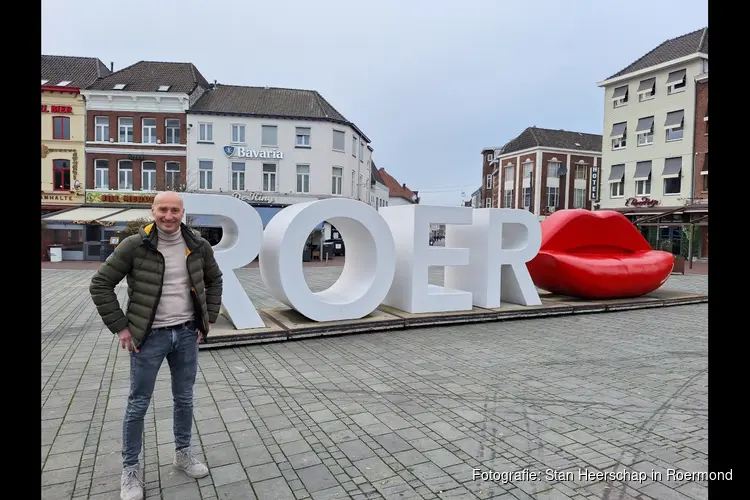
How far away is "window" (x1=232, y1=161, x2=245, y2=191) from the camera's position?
98.3 feet

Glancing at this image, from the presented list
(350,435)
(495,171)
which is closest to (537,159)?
(495,171)

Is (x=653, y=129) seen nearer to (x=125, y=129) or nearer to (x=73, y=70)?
(x=125, y=129)

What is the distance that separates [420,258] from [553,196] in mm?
39139

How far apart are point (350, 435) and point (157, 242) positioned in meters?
2.18

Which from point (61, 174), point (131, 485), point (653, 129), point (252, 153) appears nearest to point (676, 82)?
point (653, 129)

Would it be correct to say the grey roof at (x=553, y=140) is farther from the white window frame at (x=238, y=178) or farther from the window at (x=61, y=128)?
the window at (x=61, y=128)

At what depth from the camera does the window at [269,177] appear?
30.3 m

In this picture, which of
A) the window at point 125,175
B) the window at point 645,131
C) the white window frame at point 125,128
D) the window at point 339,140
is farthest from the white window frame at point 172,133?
the window at point 645,131

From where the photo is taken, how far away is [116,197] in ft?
93.4

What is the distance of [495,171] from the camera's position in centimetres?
5584

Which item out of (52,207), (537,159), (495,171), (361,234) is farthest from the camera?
(495,171)

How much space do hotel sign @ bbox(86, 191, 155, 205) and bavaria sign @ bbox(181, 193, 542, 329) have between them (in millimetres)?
22734

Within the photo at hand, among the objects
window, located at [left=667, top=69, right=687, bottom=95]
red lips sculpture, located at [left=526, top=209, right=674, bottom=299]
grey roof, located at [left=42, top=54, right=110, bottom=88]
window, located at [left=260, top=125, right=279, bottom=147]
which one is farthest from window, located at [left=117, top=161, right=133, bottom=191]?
window, located at [left=667, top=69, right=687, bottom=95]
